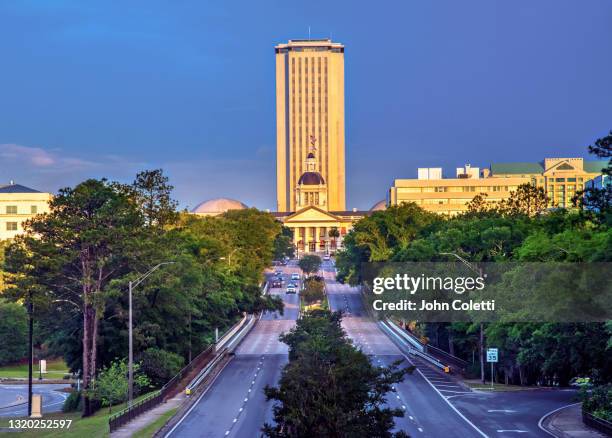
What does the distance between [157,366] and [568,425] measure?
1170 inches

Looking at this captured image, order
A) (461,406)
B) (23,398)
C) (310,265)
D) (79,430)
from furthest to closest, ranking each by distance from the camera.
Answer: (310,265) < (23,398) < (461,406) < (79,430)

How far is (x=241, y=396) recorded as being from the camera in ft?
196

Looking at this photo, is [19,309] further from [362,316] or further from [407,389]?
[407,389]

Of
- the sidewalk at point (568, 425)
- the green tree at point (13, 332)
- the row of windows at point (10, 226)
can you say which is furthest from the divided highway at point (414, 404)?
the row of windows at point (10, 226)

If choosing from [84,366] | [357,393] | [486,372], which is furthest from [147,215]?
[357,393]

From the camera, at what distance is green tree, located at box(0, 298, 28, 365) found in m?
104

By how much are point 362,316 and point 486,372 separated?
5799cm

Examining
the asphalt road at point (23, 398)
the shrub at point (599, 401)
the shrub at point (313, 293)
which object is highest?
the shrub at point (313, 293)

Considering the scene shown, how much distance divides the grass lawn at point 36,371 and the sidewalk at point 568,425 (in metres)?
60.3

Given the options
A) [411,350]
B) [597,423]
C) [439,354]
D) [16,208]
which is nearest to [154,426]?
[597,423]

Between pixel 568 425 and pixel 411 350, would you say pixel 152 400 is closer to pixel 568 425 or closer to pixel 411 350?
pixel 568 425

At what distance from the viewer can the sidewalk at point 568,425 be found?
43.7 meters

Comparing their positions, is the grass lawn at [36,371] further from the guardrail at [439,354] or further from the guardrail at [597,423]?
the guardrail at [597,423]

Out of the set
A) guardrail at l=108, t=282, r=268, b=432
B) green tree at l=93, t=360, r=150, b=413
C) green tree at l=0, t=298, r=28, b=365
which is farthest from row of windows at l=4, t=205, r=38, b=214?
green tree at l=93, t=360, r=150, b=413
